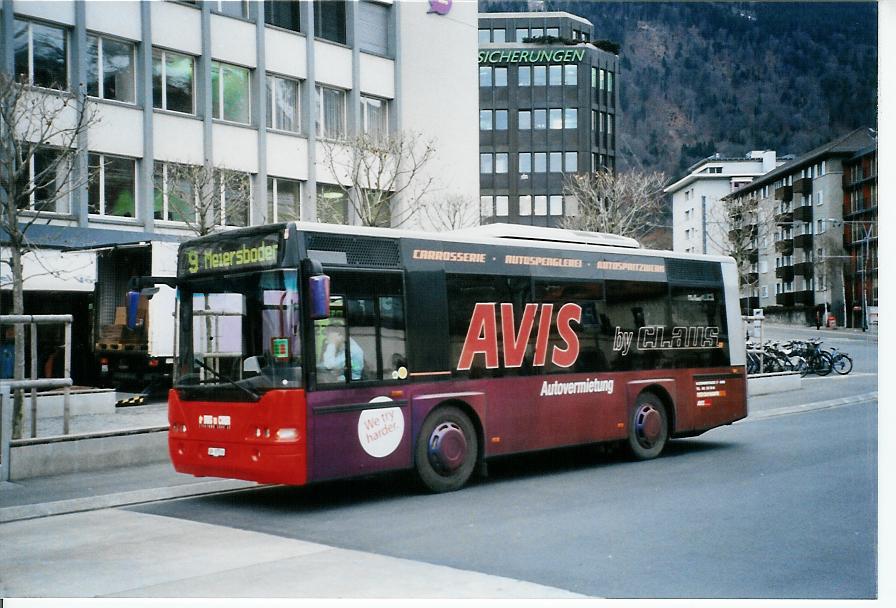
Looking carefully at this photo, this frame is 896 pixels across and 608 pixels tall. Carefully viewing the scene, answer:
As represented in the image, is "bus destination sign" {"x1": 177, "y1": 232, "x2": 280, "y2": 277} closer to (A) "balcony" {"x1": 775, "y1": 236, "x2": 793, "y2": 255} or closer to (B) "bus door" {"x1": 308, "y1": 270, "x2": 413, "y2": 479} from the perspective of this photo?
(B) "bus door" {"x1": 308, "y1": 270, "x2": 413, "y2": 479}

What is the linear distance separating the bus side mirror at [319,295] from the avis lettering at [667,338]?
5318mm

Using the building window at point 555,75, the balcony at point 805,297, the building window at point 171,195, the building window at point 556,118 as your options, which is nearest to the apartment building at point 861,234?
the balcony at point 805,297

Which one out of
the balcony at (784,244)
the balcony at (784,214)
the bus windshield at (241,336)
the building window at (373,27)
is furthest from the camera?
the building window at (373,27)

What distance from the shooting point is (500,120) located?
264 ft

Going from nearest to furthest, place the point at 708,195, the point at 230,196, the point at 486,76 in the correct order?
the point at 708,195, the point at 230,196, the point at 486,76

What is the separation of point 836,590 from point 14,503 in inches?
331

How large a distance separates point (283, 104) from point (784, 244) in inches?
645

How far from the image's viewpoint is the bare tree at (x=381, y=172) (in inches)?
1152

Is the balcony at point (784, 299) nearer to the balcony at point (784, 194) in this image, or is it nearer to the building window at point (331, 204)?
the balcony at point (784, 194)

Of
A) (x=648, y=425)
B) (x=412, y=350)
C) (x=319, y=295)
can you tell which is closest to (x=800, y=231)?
(x=648, y=425)

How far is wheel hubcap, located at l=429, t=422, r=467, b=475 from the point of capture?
39.3 ft

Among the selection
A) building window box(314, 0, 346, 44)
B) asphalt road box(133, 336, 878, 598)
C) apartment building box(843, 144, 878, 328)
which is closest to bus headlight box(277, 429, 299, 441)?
asphalt road box(133, 336, 878, 598)

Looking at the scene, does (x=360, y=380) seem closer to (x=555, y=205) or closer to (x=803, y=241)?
(x=803, y=241)

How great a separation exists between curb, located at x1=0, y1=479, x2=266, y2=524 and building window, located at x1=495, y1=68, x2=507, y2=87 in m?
67.3
